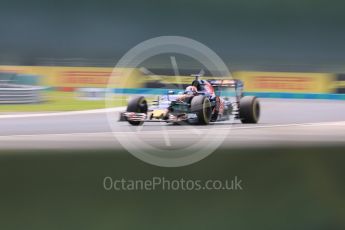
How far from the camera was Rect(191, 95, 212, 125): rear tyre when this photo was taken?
1604mm

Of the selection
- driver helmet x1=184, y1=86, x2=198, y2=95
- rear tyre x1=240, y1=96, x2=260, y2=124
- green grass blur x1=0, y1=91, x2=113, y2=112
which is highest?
driver helmet x1=184, y1=86, x2=198, y2=95

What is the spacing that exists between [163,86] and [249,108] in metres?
0.32

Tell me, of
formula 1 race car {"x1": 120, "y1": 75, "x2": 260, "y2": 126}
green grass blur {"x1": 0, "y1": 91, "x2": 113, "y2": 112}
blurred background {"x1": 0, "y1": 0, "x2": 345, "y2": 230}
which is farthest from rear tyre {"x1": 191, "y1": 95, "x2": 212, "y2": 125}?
green grass blur {"x1": 0, "y1": 91, "x2": 113, "y2": 112}

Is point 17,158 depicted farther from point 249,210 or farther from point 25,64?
point 249,210

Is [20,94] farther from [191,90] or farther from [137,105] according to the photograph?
[191,90]

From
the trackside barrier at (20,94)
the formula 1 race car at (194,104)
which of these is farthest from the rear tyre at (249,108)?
the trackside barrier at (20,94)

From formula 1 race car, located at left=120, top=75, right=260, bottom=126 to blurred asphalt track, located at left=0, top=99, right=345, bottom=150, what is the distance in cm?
3

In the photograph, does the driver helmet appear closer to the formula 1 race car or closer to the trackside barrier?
the formula 1 race car

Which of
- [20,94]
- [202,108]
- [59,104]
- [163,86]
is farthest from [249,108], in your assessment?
[20,94]

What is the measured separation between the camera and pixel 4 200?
4.95 ft

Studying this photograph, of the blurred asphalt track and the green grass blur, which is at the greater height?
the green grass blur

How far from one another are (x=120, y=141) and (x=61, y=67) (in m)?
0.32

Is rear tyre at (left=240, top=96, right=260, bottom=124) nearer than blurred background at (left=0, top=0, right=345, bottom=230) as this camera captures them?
No

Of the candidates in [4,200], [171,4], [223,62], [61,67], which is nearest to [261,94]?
[223,62]
